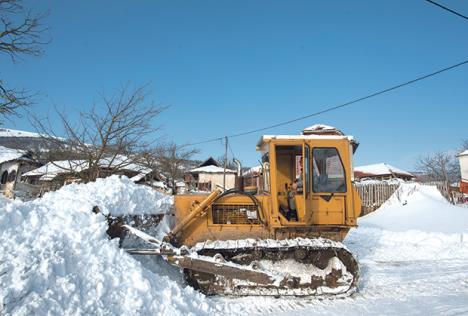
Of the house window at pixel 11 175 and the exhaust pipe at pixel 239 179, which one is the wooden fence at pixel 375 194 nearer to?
the exhaust pipe at pixel 239 179

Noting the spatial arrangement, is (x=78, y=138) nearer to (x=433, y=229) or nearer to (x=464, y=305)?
(x=464, y=305)

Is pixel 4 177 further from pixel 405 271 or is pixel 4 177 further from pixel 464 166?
pixel 464 166

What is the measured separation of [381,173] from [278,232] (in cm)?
4161

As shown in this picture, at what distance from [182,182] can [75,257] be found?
3282 centimetres

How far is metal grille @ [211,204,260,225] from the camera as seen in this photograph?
598 cm

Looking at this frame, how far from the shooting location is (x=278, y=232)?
587 cm

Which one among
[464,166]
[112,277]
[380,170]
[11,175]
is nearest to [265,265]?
[112,277]

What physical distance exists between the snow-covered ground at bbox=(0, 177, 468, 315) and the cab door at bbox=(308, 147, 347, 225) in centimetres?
132

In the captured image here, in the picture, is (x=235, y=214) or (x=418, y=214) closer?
(x=235, y=214)

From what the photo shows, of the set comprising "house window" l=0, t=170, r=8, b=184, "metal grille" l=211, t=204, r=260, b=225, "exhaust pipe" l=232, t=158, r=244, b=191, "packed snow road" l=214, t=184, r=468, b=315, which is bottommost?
"packed snow road" l=214, t=184, r=468, b=315

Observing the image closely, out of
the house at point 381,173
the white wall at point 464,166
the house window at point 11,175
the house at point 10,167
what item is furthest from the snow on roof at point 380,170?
the house window at point 11,175

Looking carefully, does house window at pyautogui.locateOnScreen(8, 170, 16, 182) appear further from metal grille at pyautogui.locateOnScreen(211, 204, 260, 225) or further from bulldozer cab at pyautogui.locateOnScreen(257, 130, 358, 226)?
bulldozer cab at pyautogui.locateOnScreen(257, 130, 358, 226)

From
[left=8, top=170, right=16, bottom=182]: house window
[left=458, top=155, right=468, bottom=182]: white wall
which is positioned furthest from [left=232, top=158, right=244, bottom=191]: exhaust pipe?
[left=458, top=155, right=468, bottom=182]: white wall

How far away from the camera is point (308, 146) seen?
5832 mm
